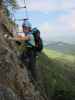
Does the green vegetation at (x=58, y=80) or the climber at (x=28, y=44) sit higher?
the climber at (x=28, y=44)

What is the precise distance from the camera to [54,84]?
2025 inches

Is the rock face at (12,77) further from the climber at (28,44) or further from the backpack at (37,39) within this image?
the backpack at (37,39)

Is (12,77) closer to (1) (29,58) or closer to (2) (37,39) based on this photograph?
(2) (37,39)

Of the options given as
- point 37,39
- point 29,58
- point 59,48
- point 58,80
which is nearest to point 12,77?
point 37,39

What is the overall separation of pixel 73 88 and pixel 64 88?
80.6 inches

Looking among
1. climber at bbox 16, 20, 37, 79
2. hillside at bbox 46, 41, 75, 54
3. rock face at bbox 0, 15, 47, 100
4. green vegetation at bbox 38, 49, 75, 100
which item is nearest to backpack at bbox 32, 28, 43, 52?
climber at bbox 16, 20, 37, 79

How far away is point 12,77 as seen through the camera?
2269cm

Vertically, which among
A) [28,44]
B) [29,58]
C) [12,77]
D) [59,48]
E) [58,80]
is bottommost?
[59,48]

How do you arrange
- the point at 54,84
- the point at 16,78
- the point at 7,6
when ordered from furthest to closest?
the point at 54,84 → the point at 7,6 → the point at 16,78

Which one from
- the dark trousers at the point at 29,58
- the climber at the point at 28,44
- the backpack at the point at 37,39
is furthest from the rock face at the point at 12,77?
the dark trousers at the point at 29,58

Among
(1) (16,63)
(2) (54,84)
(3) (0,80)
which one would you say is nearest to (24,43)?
(1) (16,63)

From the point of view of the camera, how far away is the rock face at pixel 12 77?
2085 cm

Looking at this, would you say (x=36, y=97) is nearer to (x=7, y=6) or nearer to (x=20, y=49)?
(x=20, y=49)

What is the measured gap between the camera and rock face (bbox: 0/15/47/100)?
68.4ft
